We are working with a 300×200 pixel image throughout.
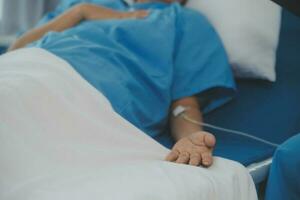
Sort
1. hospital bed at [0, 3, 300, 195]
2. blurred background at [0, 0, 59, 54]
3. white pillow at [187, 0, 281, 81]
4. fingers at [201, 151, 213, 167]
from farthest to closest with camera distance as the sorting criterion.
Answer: blurred background at [0, 0, 59, 54] → white pillow at [187, 0, 281, 81] → hospital bed at [0, 3, 300, 195] → fingers at [201, 151, 213, 167]

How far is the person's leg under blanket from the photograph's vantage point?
2.93ft

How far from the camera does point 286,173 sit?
91cm

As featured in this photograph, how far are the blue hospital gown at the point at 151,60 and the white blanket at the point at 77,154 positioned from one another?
173 mm

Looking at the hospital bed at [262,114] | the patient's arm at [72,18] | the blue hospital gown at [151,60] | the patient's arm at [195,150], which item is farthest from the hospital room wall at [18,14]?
the patient's arm at [195,150]

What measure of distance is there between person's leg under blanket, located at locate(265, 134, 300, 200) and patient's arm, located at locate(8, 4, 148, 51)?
3.00 feet

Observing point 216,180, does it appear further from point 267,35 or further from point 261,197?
point 267,35

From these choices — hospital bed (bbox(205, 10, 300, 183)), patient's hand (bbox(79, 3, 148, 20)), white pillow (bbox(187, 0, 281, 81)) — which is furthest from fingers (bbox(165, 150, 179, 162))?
patient's hand (bbox(79, 3, 148, 20))

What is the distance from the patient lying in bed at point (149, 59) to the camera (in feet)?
4.50

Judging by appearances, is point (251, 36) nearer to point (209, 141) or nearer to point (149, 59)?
point (149, 59)

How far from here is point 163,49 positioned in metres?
1.51

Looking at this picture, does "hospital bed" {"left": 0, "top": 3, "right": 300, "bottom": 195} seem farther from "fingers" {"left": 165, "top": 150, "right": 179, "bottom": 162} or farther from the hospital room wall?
the hospital room wall

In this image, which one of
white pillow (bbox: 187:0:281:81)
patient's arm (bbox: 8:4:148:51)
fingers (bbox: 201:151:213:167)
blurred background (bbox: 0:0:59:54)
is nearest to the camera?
fingers (bbox: 201:151:213:167)

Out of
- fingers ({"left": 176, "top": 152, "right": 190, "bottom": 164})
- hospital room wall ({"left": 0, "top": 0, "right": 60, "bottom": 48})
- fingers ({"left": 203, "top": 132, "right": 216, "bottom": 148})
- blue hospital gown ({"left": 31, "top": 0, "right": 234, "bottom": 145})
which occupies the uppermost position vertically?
fingers ({"left": 203, "top": 132, "right": 216, "bottom": 148})

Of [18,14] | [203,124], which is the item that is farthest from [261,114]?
[18,14]
